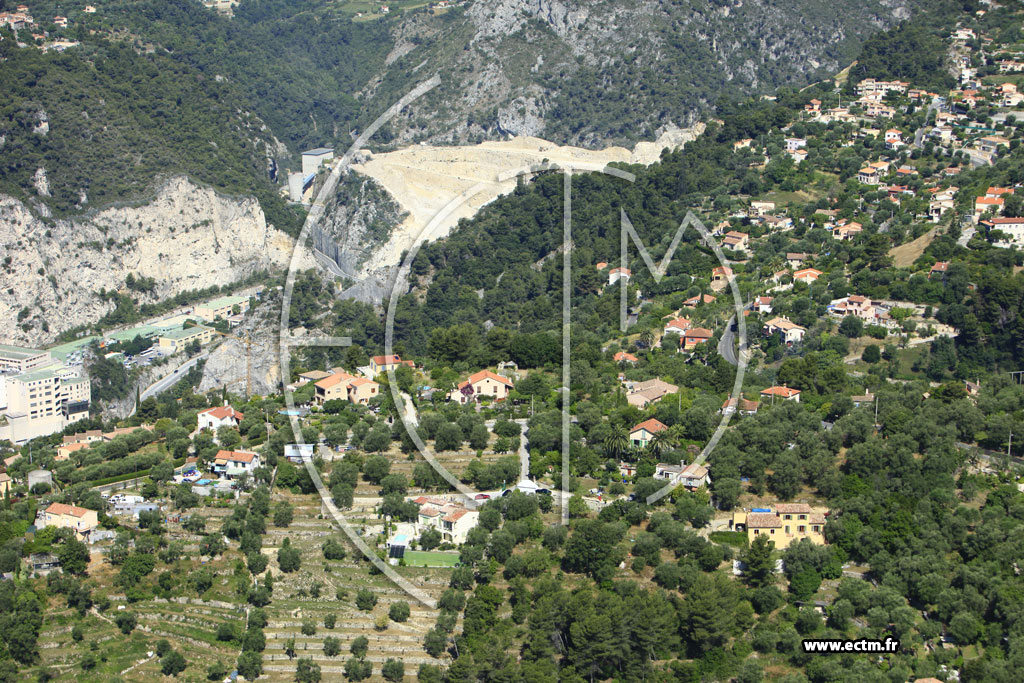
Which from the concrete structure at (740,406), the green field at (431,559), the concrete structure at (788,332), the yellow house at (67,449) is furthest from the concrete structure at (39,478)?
the concrete structure at (788,332)

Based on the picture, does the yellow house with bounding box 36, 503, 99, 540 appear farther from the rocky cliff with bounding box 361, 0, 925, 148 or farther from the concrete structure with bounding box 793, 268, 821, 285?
the rocky cliff with bounding box 361, 0, 925, 148

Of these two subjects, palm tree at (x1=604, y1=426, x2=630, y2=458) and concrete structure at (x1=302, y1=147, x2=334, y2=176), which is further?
concrete structure at (x1=302, y1=147, x2=334, y2=176)

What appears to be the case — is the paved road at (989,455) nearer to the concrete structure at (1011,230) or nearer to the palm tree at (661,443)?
the palm tree at (661,443)

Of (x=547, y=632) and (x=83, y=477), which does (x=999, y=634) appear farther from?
(x=83, y=477)

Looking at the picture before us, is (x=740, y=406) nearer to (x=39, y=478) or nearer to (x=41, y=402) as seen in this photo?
(x=39, y=478)

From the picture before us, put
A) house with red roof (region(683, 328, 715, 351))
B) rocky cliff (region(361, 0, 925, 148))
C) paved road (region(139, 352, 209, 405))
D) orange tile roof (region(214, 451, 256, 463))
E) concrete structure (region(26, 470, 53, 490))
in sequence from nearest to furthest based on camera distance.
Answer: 1. orange tile roof (region(214, 451, 256, 463))
2. concrete structure (region(26, 470, 53, 490))
3. house with red roof (region(683, 328, 715, 351))
4. paved road (region(139, 352, 209, 405))
5. rocky cliff (region(361, 0, 925, 148))

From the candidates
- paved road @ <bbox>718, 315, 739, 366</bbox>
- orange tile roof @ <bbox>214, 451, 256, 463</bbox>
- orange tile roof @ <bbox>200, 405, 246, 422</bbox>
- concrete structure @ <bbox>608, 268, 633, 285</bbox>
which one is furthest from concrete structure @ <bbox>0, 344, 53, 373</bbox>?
paved road @ <bbox>718, 315, 739, 366</bbox>

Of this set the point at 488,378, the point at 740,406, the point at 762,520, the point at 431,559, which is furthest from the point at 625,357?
the point at 431,559

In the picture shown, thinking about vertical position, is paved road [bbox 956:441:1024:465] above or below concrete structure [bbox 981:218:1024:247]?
below
